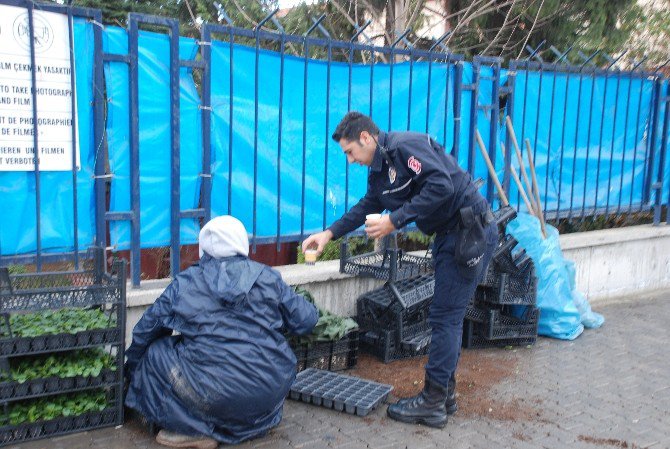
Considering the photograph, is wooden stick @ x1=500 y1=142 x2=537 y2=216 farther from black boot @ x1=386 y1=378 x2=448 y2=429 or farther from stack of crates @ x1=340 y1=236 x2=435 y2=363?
black boot @ x1=386 y1=378 x2=448 y2=429

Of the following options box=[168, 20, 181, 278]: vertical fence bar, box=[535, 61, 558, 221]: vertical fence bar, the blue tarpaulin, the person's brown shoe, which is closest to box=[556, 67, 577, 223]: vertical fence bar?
the blue tarpaulin

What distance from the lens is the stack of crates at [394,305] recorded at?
485 centimetres

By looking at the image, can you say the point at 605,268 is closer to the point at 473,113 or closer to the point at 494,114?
the point at 494,114

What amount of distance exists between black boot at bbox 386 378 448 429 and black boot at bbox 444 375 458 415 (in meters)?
0.13

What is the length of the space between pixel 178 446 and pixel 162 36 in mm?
2518

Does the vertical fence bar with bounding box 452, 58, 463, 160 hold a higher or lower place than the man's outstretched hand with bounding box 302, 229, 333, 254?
higher

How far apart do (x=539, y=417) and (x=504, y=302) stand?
135cm

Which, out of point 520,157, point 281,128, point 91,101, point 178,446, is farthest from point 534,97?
point 178,446

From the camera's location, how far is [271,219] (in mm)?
5012

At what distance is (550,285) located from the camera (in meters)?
5.69

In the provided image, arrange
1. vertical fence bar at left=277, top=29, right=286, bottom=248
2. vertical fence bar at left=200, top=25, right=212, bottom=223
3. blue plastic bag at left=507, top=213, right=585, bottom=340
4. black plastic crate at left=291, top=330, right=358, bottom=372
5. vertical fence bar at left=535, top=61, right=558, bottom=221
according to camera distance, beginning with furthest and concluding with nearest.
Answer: vertical fence bar at left=535, top=61, right=558, bottom=221 → blue plastic bag at left=507, top=213, right=585, bottom=340 → vertical fence bar at left=277, top=29, right=286, bottom=248 → black plastic crate at left=291, top=330, right=358, bottom=372 → vertical fence bar at left=200, top=25, right=212, bottom=223

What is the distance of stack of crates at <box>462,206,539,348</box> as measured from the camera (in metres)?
5.33

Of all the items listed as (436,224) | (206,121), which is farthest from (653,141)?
(206,121)

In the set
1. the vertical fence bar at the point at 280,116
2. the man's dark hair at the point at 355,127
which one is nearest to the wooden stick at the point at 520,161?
the vertical fence bar at the point at 280,116
